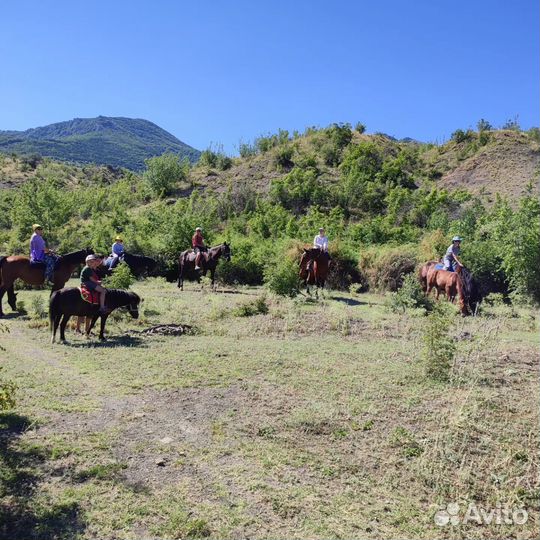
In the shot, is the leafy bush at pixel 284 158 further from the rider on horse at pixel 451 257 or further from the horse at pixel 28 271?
the horse at pixel 28 271

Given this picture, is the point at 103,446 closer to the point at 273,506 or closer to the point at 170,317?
the point at 273,506

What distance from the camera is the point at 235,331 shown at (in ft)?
36.3

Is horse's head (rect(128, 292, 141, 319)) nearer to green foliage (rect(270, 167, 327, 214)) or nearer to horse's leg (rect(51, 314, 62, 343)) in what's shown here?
horse's leg (rect(51, 314, 62, 343))

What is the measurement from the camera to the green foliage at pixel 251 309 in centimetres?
1272

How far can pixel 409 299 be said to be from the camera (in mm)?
13023

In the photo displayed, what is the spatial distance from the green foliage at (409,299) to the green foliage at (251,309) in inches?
142

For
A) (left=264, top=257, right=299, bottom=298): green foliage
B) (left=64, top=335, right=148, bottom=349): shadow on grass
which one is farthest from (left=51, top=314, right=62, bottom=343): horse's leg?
(left=264, top=257, right=299, bottom=298): green foliage

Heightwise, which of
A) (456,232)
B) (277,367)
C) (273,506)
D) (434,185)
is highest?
(434,185)

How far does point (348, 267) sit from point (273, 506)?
52.2 feet

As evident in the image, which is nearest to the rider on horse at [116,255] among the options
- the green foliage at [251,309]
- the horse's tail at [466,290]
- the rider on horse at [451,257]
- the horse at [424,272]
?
the green foliage at [251,309]

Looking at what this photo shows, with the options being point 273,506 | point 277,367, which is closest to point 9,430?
point 273,506

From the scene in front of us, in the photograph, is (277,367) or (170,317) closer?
(277,367)

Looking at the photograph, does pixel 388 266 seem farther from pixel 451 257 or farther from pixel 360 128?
pixel 360 128

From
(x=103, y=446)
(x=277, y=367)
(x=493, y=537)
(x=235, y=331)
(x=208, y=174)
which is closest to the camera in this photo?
(x=493, y=537)
